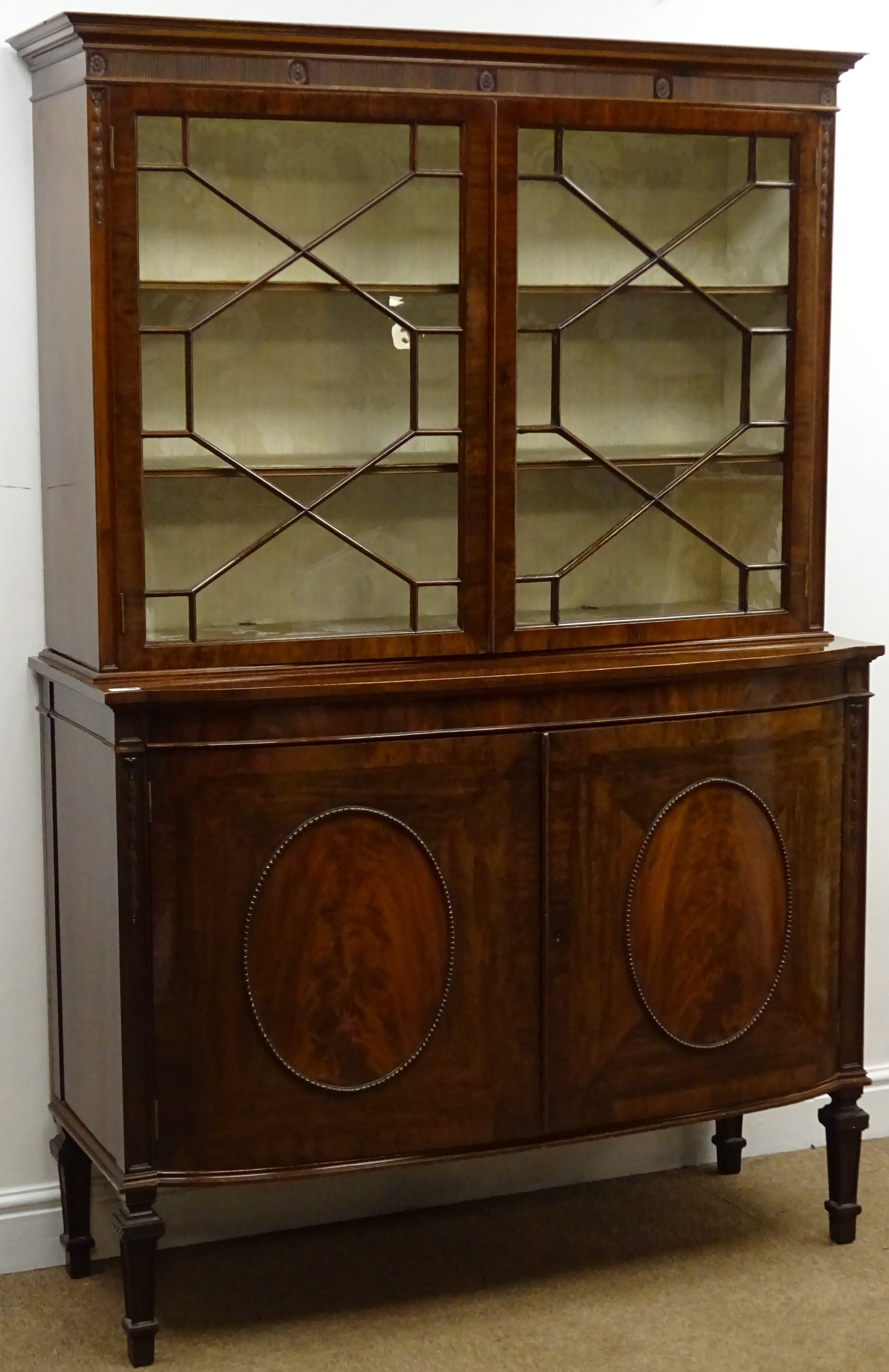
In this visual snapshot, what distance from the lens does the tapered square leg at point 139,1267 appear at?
7.98 feet

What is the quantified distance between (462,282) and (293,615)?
54cm

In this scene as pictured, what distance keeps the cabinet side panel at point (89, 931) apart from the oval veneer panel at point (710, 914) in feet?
2.55

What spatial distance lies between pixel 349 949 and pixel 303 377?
2.76 ft

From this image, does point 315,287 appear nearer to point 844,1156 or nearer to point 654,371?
point 654,371

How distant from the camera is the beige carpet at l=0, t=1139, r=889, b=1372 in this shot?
8.29 feet

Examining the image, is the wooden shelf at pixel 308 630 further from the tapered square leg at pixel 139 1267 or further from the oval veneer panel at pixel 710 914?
the tapered square leg at pixel 139 1267

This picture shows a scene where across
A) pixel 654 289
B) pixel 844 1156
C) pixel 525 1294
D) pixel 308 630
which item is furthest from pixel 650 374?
pixel 525 1294

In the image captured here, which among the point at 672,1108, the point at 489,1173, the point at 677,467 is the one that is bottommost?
the point at 489,1173

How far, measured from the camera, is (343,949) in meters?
2.49

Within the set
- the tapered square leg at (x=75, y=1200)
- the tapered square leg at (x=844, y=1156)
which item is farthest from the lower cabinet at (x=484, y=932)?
the tapered square leg at (x=75, y=1200)

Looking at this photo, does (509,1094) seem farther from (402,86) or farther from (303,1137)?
(402,86)

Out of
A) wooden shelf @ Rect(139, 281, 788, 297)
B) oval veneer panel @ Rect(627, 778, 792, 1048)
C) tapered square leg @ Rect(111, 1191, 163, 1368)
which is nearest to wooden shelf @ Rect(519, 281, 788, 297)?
wooden shelf @ Rect(139, 281, 788, 297)

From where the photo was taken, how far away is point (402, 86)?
242 cm

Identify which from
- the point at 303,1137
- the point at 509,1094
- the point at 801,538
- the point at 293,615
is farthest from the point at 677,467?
the point at 303,1137
